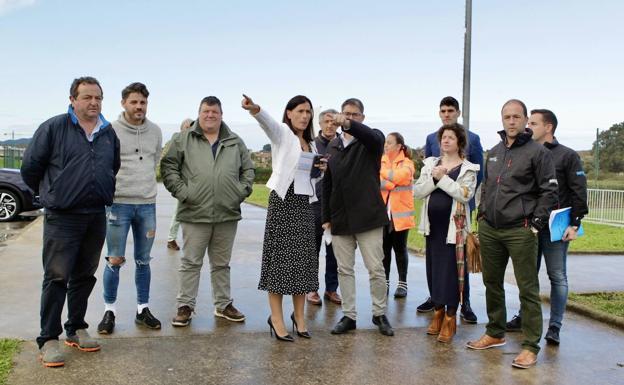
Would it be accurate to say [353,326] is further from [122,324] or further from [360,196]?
[122,324]

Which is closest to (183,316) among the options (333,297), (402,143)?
(333,297)

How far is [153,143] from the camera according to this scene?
19.4 feet

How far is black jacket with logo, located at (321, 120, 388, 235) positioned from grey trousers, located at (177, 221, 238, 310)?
1.08 metres

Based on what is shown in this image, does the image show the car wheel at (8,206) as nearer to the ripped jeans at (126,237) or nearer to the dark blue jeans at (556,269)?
the ripped jeans at (126,237)

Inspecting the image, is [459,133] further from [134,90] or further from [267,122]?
[134,90]

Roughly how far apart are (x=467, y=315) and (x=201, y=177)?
2931 mm

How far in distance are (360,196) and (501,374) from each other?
6.25 ft

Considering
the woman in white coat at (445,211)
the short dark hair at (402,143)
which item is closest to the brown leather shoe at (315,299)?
the woman in white coat at (445,211)

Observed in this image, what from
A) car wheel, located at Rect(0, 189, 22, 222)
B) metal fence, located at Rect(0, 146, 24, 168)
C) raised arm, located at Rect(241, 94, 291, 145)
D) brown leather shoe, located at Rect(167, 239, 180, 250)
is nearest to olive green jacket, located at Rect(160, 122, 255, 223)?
raised arm, located at Rect(241, 94, 291, 145)

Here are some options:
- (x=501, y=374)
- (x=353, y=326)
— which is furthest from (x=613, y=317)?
(x=353, y=326)

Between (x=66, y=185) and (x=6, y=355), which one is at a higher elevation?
(x=66, y=185)

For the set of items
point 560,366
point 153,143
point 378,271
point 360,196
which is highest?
point 153,143

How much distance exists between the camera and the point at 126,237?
5773mm

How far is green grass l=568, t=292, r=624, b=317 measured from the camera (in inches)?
265
